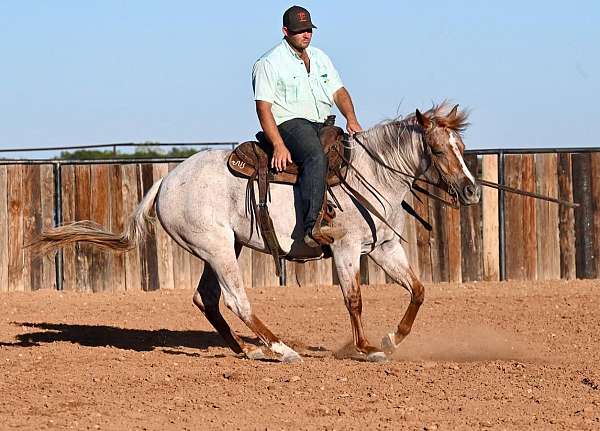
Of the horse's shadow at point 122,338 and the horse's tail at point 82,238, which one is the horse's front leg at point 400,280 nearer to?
the horse's shadow at point 122,338

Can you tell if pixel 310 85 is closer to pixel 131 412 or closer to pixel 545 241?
pixel 131 412

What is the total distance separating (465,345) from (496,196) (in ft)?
17.8

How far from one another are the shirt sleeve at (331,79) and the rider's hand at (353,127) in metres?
0.27

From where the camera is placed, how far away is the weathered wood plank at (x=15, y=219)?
15641 millimetres

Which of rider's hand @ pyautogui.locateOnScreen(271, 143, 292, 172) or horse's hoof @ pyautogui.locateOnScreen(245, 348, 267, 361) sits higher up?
rider's hand @ pyautogui.locateOnScreen(271, 143, 292, 172)

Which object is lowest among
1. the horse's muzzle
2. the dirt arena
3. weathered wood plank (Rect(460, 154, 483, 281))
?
the dirt arena

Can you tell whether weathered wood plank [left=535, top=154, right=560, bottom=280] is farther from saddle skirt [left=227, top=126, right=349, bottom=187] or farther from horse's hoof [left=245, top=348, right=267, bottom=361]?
horse's hoof [left=245, top=348, right=267, bottom=361]

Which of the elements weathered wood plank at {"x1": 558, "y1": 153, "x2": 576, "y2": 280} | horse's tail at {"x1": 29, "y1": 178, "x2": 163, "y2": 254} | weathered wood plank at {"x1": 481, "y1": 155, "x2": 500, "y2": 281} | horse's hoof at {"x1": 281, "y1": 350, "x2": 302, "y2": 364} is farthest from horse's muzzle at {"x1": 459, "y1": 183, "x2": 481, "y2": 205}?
weathered wood plank at {"x1": 558, "y1": 153, "x2": 576, "y2": 280}

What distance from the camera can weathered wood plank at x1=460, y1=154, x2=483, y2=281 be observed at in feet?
51.4

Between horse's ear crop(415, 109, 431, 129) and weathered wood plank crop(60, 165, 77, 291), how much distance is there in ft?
24.7

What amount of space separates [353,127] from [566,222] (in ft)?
22.0

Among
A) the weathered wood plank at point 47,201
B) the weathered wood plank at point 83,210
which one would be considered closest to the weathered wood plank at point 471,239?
the weathered wood plank at point 83,210

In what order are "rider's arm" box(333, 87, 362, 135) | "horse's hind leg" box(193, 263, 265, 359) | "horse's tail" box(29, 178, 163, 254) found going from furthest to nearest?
"horse's tail" box(29, 178, 163, 254) < "horse's hind leg" box(193, 263, 265, 359) < "rider's arm" box(333, 87, 362, 135)

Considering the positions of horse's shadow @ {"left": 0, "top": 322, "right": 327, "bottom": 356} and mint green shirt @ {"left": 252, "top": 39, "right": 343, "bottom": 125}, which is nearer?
mint green shirt @ {"left": 252, "top": 39, "right": 343, "bottom": 125}
